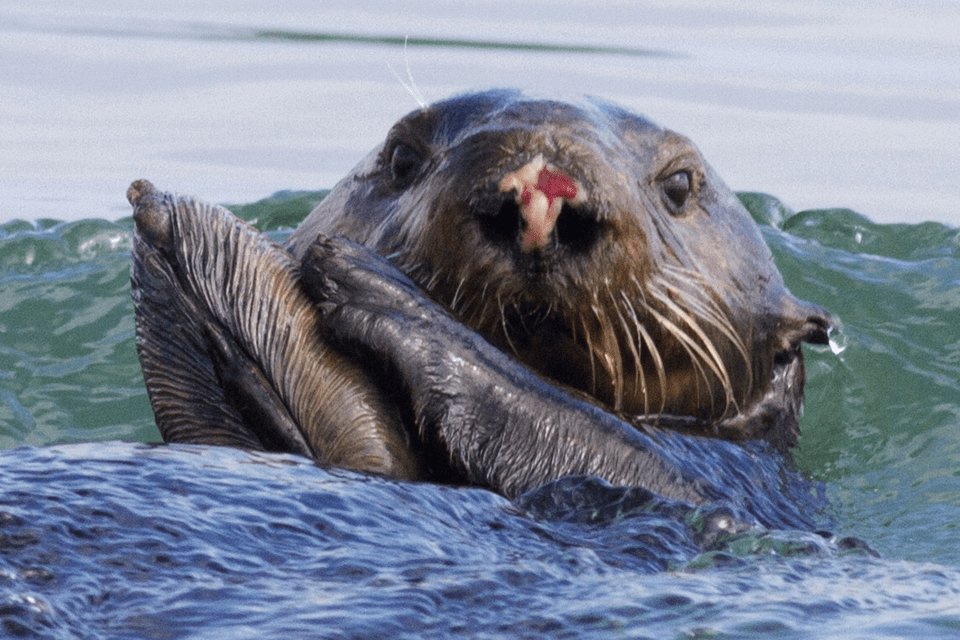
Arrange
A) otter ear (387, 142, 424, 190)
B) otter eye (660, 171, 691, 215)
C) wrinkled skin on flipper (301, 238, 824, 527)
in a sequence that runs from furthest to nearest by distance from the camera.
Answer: otter eye (660, 171, 691, 215) < otter ear (387, 142, 424, 190) < wrinkled skin on flipper (301, 238, 824, 527)

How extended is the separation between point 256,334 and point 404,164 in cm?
74

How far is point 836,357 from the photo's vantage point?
20.6ft

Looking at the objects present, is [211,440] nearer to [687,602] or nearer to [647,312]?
[647,312]

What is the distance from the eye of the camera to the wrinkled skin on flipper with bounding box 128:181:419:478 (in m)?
3.38

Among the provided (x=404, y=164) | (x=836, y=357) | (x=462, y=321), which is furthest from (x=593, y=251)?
(x=836, y=357)

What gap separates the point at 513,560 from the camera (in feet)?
8.87

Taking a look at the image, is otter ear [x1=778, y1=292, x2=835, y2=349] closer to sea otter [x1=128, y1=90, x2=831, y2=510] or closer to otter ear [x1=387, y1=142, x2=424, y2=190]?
sea otter [x1=128, y1=90, x2=831, y2=510]

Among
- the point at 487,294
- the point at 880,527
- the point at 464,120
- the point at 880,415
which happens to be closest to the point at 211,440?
the point at 487,294

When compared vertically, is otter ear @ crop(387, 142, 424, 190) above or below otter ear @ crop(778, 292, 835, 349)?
above

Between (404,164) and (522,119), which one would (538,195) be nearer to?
(522,119)

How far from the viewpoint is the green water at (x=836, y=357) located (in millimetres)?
5211

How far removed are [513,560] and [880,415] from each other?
359cm

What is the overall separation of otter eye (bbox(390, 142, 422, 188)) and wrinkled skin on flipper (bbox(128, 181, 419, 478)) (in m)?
0.52

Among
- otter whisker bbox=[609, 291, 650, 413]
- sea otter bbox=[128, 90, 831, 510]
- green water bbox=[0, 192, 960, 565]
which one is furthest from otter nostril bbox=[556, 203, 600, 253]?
green water bbox=[0, 192, 960, 565]
